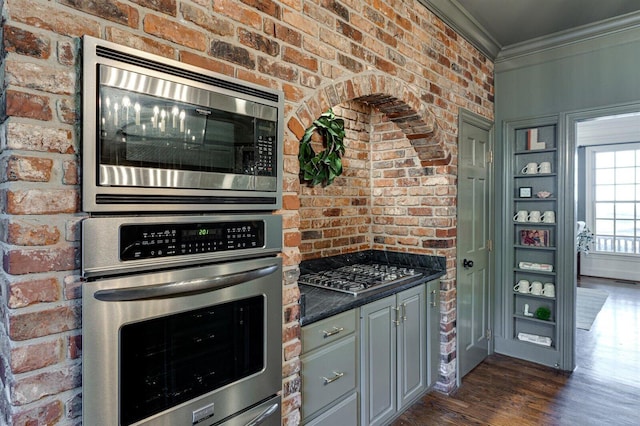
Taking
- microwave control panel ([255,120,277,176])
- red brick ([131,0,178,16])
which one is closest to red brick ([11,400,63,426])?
microwave control panel ([255,120,277,176])

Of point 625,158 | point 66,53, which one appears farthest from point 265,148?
point 625,158

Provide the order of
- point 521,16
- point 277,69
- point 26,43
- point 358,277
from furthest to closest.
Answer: point 521,16
point 358,277
point 277,69
point 26,43

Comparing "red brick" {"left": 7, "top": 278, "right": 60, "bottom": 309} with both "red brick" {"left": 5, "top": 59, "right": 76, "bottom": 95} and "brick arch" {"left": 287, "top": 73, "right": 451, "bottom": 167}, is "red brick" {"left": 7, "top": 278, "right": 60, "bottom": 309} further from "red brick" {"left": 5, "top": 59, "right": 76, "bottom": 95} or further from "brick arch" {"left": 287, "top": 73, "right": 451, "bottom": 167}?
"brick arch" {"left": 287, "top": 73, "right": 451, "bottom": 167}

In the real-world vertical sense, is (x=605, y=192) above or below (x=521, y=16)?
below

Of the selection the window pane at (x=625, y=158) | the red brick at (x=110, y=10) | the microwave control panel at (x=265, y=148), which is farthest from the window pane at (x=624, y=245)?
the red brick at (x=110, y=10)

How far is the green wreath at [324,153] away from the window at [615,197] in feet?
21.7

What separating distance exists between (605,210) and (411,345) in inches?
262

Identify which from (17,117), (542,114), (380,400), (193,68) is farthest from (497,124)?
(17,117)

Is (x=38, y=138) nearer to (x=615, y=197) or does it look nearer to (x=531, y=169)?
(x=531, y=169)

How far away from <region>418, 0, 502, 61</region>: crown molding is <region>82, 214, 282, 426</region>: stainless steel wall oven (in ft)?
6.80

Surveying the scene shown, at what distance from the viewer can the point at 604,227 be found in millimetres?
7109

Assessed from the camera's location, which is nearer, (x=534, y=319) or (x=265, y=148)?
(x=265, y=148)

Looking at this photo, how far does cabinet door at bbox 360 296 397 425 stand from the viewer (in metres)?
2.16

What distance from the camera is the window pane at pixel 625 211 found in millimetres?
6832
